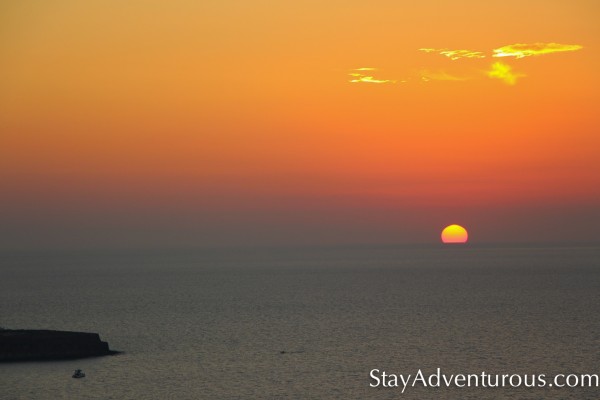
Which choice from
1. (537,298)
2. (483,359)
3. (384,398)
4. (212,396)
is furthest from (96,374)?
(537,298)

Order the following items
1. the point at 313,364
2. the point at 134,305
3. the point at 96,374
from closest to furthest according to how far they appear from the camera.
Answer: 1. the point at 96,374
2. the point at 313,364
3. the point at 134,305

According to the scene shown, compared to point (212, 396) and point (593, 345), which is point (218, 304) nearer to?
point (593, 345)

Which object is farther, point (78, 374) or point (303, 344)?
point (303, 344)

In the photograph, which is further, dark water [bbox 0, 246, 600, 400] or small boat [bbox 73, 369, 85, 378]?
small boat [bbox 73, 369, 85, 378]

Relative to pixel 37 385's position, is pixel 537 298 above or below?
above

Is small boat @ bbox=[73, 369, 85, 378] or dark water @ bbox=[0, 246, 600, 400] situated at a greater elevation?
dark water @ bbox=[0, 246, 600, 400]

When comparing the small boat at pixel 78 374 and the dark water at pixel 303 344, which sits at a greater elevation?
the dark water at pixel 303 344

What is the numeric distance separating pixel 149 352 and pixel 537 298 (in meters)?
104

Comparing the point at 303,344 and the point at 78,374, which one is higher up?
the point at 303,344

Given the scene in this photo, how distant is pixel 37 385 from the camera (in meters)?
74.1

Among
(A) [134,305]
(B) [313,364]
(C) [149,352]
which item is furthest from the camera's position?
(A) [134,305]

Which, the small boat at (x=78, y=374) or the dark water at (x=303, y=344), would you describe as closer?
the dark water at (x=303, y=344)

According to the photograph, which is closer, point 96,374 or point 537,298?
point 96,374

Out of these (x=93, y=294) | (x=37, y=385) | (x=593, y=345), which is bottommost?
(x=37, y=385)
